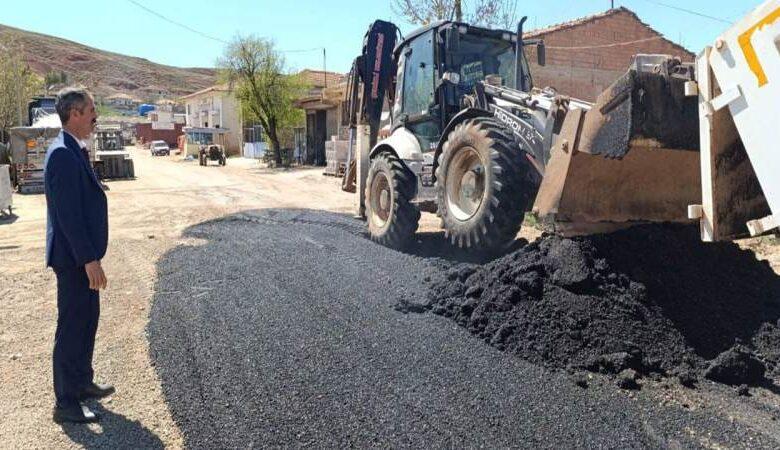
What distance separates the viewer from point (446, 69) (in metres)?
6.95

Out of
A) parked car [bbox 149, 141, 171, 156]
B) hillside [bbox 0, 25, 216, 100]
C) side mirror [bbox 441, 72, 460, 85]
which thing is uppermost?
hillside [bbox 0, 25, 216, 100]

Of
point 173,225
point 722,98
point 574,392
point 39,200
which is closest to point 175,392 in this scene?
point 574,392

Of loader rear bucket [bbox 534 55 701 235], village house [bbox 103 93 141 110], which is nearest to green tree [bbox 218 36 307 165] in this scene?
loader rear bucket [bbox 534 55 701 235]

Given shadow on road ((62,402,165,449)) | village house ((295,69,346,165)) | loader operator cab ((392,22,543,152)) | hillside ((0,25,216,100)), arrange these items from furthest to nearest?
hillside ((0,25,216,100))
village house ((295,69,346,165))
loader operator cab ((392,22,543,152))
shadow on road ((62,402,165,449))

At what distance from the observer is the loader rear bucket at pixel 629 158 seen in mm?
4016

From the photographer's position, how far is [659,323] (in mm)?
4000

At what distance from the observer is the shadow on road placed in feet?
10.2

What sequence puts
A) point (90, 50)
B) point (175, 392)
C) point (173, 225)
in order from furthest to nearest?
point (90, 50) < point (173, 225) < point (175, 392)

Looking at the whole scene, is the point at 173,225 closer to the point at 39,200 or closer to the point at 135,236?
the point at 135,236

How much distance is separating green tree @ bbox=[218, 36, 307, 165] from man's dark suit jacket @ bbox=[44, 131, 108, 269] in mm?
28827

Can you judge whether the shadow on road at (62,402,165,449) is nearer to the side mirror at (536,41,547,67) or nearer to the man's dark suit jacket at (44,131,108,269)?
the man's dark suit jacket at (44,131,108,269)

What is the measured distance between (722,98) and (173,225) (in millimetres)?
9615

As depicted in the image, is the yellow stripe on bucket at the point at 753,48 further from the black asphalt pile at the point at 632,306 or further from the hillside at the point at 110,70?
the hillside at the point at 110,70

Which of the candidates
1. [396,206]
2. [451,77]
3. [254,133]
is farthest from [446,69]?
[254,133]
